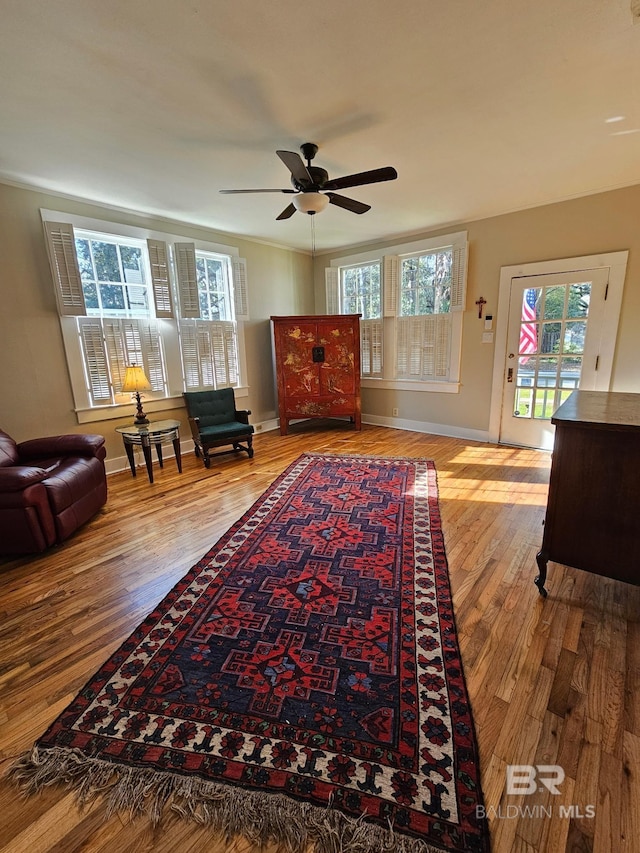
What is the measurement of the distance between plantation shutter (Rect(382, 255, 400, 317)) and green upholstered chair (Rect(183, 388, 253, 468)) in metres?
2.50

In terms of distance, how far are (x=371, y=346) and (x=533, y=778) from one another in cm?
499

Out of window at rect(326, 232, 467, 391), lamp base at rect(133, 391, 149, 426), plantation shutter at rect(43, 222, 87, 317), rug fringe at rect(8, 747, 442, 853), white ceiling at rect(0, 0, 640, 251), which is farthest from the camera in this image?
window at rect(326, 232, 467, 391)

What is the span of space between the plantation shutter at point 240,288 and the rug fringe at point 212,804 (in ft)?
15.0

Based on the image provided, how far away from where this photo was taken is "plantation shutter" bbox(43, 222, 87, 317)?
3.28 meters

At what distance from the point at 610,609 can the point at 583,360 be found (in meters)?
2.92

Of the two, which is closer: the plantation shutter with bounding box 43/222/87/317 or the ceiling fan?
the ceiling fan

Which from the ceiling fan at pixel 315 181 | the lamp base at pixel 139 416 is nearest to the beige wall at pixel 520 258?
the ceiling fan at pixel 315 181

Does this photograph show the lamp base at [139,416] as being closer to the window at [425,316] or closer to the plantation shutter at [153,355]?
the plantation shutter at [153,355]

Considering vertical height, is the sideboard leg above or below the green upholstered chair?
below

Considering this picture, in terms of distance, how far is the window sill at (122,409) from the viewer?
3682 millimetres

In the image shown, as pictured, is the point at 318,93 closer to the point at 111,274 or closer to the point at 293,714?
the point at 111,274

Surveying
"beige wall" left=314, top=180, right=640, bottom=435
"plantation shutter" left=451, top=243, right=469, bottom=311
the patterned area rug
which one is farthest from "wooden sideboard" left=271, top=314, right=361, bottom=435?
the patterned area rug

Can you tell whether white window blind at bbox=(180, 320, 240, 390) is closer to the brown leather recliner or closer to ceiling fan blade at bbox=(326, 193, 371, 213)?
the brown leather recliner

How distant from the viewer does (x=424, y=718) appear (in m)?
1.27
